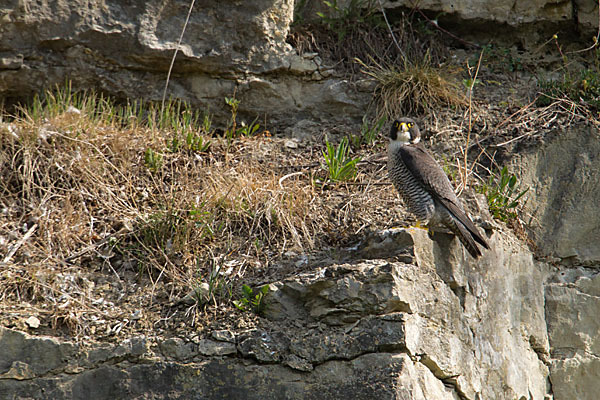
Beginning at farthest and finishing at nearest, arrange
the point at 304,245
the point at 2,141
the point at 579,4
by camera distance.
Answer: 1. the point at 579,4
2. the point at 2,141
3. the point at 304,245

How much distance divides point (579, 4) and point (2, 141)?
18.1ft

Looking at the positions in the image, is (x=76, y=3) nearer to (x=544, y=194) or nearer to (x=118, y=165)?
(x=118, y=165)

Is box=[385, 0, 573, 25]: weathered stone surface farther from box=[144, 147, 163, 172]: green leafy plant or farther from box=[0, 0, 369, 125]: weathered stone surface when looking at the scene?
box=[144, 147, 163, 172]: green leafy plant

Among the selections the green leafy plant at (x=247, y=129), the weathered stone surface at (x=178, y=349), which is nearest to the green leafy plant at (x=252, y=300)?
the weathered stone surface at (x=178, y=349)

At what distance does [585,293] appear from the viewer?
539cm

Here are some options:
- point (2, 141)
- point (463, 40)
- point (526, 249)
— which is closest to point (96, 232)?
point (2, 141)

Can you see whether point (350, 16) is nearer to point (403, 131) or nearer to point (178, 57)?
point (178, 57)

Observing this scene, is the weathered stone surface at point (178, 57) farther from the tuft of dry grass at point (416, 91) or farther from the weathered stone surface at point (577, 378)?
the weathered stone surface at point (577, 378)

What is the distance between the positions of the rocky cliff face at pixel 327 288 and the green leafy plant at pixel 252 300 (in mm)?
58

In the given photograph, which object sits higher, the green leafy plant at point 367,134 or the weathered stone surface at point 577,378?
the green leafy plant at point 367,134

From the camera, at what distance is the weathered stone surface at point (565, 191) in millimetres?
5594

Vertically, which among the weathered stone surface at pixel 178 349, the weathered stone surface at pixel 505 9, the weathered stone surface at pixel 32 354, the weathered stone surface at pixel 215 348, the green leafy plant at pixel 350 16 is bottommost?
the weathered stone surface at pixel 32 354

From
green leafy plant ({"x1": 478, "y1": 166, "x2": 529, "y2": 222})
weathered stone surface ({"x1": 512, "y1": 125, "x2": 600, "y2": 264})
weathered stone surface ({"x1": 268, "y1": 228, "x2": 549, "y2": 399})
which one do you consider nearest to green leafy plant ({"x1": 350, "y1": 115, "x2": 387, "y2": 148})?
green leafy plant ({"x1": 478, "y1": 166, "x2": 529, "y2": 222})

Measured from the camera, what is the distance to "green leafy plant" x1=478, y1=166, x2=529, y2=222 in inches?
210
